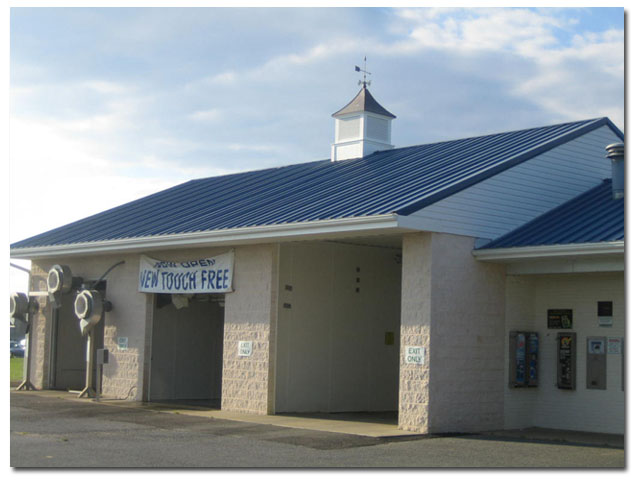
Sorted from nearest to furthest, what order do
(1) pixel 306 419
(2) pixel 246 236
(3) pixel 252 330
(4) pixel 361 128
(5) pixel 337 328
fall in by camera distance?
(1) pixel 306 419
(2) pixel 246 236
(3) pixel 252 330
(5) pixel 337 328
(4) pixel 361 128

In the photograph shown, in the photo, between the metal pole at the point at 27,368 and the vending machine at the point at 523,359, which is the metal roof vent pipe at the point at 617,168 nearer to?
the vending machine at the point at 523,359

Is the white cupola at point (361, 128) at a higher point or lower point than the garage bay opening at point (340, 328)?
higher

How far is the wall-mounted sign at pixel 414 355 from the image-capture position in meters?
14.3

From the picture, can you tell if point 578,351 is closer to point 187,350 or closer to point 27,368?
point 187,350

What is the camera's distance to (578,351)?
1550 centimetres

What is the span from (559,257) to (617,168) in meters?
2.96

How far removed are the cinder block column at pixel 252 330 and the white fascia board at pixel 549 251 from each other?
4.04 meters

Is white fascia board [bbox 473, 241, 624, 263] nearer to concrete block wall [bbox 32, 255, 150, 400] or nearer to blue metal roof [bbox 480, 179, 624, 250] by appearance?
blue metal roof [bbox 480, 179, 624, 250]

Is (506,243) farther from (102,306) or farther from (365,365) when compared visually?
(102,306)

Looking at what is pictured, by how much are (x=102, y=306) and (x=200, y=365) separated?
106 inches

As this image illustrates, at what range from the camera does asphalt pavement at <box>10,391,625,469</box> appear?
1095cm

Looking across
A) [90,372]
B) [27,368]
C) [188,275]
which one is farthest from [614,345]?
[27,368]

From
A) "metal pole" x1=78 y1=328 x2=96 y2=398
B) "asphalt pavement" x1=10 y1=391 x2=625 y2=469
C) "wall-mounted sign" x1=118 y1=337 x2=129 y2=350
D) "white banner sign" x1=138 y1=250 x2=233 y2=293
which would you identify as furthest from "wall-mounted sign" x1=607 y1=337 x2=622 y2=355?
"metal pole" x1=78 y1=328 x2=96 y2=398

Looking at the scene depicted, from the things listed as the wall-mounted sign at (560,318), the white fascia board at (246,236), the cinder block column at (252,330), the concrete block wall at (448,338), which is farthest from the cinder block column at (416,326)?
the cinder block column at (252,330)
